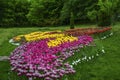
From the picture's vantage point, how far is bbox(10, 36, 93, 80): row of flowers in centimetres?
1023

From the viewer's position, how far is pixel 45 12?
4006cm

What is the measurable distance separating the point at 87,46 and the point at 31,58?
13.5 ft

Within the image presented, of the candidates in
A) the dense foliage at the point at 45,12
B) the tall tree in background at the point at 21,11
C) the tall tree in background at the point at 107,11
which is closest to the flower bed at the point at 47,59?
the tall tree in background at the point at 107,11

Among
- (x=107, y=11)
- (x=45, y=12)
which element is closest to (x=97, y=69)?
(x=107, y=11)

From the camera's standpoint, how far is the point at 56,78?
10.1m

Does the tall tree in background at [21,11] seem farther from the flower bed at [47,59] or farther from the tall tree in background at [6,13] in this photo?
the flower bed at [47,59]

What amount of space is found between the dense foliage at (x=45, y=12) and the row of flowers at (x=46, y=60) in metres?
16.6

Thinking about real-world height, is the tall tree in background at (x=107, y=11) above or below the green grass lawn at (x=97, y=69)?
above

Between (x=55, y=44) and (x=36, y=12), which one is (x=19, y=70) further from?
(x=36, y=12)

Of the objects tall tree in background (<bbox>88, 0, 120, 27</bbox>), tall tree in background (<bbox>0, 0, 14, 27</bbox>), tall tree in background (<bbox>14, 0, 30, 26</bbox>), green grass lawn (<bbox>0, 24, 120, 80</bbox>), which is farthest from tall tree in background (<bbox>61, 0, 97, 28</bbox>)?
green grass lawn (<bbox>0, 24, 120, 80</bbox>)

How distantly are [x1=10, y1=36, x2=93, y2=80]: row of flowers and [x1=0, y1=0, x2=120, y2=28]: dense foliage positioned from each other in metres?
16.6

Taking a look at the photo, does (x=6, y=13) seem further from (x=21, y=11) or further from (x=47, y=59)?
(x=47, y=59)

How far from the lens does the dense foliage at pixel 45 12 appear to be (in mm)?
35219

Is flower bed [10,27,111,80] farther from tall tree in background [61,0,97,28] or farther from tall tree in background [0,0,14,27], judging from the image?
tall tree in background [0,0,14,27]
